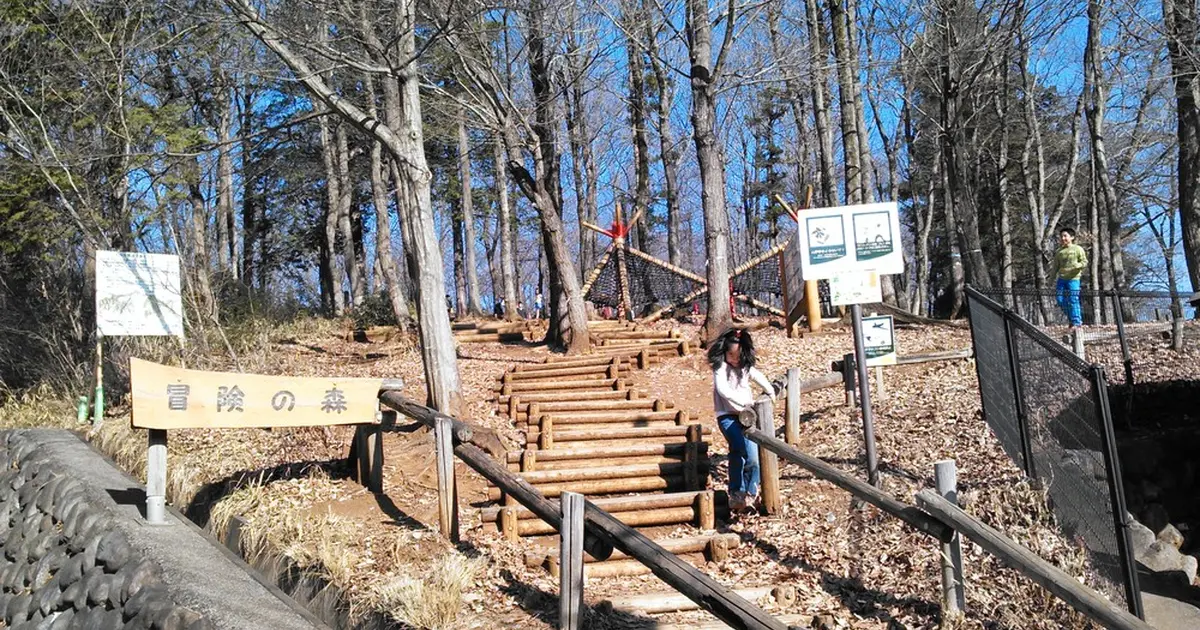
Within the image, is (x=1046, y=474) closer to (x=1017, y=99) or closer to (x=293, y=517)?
(x=293, y=517)

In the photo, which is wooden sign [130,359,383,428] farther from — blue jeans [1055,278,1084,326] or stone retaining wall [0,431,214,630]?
blue jeans [1055,278,1084,326]

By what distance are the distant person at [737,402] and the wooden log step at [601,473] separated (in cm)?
98

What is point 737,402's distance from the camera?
8031mm

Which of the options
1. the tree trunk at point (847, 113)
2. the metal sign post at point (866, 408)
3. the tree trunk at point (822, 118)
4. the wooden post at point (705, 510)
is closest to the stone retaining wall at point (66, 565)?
the wooden post at point (705, 510)

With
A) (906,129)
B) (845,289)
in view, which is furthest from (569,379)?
(906,129)

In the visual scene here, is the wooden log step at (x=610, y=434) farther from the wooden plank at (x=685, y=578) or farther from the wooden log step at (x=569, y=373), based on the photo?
the wooden plank at (x=685, y=578)

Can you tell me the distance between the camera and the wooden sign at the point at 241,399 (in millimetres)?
6879

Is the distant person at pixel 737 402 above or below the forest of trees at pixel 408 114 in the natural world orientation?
below

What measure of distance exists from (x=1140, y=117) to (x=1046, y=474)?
24.1 m

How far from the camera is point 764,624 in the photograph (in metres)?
Answer: 4.64

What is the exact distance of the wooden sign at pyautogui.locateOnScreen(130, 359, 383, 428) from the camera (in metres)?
6.88

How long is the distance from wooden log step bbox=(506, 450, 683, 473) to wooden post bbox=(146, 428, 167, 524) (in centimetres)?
337

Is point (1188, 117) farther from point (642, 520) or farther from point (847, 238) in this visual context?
point (642, 520)

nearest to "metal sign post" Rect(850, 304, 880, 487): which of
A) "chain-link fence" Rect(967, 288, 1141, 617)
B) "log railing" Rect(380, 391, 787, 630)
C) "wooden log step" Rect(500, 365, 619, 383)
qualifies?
"chain-link fence" Rect(967, 288, 1141, 617)
